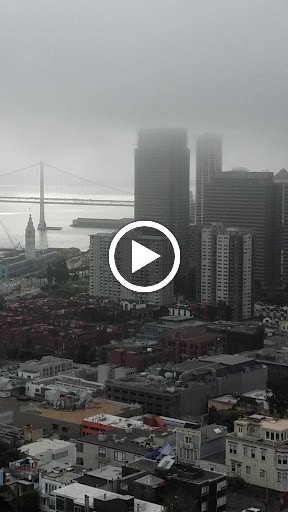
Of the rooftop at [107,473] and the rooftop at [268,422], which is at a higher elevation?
the rooftop at [268,422]

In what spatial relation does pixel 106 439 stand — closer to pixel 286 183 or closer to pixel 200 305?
pixel 200 305

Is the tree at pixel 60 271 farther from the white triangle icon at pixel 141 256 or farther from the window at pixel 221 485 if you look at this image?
the window at pixel 221 485

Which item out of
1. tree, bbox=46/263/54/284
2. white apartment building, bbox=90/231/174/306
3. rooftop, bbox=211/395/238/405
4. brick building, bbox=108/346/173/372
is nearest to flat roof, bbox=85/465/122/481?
rooftop, bbox=211/395/238/405

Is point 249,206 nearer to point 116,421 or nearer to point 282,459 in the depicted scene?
point 116,421

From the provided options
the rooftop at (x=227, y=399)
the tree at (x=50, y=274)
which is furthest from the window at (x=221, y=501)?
the tree at (x=50, y=274)

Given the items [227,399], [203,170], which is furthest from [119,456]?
[203,170]

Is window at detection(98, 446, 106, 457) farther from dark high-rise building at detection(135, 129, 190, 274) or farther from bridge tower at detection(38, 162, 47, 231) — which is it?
bridge tower at detection(38, 162, 47, 231)
